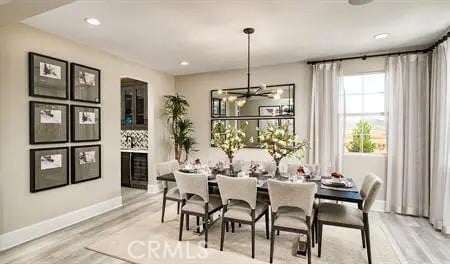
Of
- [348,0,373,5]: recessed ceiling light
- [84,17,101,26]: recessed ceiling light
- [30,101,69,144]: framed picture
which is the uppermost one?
[348,0,373,5]: recessed ceiling light

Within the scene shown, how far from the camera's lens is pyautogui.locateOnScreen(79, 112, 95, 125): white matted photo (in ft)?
13.0

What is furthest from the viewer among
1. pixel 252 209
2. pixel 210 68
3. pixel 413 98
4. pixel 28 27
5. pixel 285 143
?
pixel 210 68

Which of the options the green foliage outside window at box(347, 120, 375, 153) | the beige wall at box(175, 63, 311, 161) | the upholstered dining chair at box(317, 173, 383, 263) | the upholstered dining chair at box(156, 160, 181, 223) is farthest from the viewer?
the beige wall at box(175, 63, 311, 161)

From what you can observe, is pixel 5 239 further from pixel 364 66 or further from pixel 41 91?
pixel 364 66

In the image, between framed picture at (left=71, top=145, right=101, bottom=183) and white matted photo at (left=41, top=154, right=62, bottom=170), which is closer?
white matted photo at (left=41, top=154, right=62, bottom=170)

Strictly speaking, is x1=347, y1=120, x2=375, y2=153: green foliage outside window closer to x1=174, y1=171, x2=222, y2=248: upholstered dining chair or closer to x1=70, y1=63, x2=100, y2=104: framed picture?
x1=174, y1=171, x2=222, y2=248: upholstered dining chair

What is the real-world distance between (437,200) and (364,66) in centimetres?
242

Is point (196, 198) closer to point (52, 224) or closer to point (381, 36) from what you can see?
point (52, 224)

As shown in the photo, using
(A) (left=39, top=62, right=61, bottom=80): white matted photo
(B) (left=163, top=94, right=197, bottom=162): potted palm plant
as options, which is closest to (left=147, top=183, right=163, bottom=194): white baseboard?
(B) (left=163, top=94, right=197, bottom=162): potted palm plant

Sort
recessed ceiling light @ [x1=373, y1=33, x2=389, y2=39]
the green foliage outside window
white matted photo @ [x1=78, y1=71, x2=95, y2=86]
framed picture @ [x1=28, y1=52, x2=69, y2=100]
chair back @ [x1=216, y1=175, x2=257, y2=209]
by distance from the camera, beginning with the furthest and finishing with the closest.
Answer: the green foliage outside window, white matted photo @ [x1=78, y1=71, x2=95, y2=86], recessed ceiling light @ [x1=373, y1=33, x2=389, y2=39], framed picture @ [x1=28, y1=52, x2=69, y2=100], chair back @ [x1=216, y1=175, x2=257, y2=209]

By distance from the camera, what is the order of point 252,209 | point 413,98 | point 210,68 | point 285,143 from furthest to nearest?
point 210,68 < point 413,98 < point 285,143 < point 252,209

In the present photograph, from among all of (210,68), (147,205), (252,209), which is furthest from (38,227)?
(210,68)

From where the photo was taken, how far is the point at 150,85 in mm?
5648

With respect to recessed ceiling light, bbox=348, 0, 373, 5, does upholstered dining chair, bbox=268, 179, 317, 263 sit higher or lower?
lower
